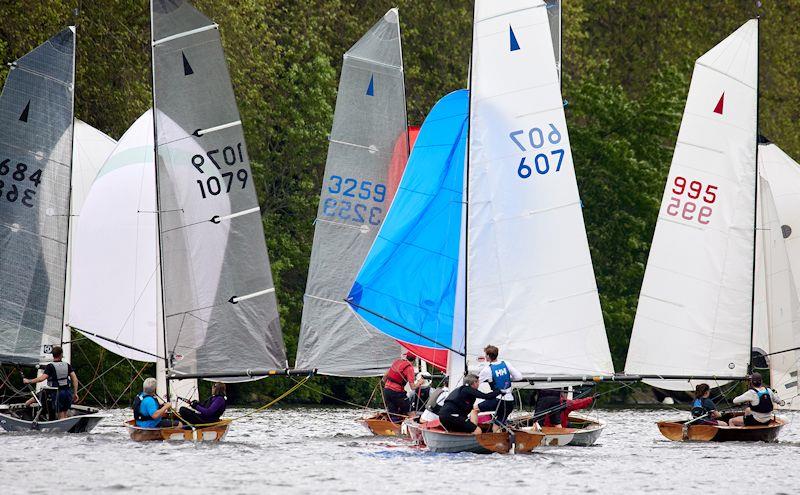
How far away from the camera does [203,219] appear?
3150cm

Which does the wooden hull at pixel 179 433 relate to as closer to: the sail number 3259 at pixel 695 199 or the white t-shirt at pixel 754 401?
the white t-shirt at pixel 754 401

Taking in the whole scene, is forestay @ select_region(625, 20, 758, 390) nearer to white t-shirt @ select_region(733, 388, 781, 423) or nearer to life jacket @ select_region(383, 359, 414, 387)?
white t-shirt @ select_region(733, 388, 781, 423)

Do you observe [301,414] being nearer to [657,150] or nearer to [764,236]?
[764,236]

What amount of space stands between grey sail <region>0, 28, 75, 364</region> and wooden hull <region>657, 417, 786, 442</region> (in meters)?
11.7

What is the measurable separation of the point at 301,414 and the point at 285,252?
7.56 m

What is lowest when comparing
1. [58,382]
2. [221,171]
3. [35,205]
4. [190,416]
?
[190,416]

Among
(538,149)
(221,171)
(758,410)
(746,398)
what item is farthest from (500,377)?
(221,171)

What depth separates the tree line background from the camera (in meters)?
45.4

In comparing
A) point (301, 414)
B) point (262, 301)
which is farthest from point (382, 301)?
point (301, 414)

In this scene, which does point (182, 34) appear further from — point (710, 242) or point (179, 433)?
Result: point (710, 242)

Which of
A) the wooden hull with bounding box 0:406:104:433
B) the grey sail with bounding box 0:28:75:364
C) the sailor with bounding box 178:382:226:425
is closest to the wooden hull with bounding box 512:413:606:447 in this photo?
the sailor with bounding box 178:382:226:425

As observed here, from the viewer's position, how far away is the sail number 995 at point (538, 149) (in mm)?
29422

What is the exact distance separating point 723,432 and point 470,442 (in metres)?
6.49

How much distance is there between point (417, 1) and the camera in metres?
56.3
